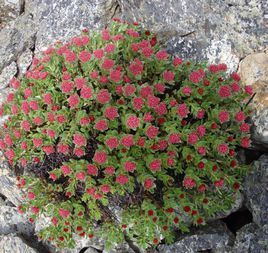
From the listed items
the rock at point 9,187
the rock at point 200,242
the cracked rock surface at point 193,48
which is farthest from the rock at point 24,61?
the rock at point 200,242

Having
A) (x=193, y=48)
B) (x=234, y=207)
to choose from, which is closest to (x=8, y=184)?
(x=234, y=207)

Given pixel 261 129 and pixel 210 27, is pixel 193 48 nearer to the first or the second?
pixel 210 27

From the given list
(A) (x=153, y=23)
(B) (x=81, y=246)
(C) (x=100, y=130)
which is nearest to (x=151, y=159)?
(C) (x=100, y=130)

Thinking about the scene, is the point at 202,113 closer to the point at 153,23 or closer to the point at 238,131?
the point at 238,131

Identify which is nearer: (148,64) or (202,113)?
(202,113)

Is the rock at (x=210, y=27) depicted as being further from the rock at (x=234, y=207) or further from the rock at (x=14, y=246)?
the rock at (x=14, y=246)

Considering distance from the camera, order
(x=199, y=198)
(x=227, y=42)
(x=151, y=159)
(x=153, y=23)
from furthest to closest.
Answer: (x=153, y=23), (x=227, y=42), (x=199, y=198), (x=151, y=159)

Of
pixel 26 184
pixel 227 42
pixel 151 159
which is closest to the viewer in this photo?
pixel 151 159

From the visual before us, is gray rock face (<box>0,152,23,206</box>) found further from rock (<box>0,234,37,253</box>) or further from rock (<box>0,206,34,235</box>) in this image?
rock (<box>0,234,37,253</box>)
